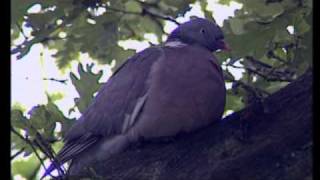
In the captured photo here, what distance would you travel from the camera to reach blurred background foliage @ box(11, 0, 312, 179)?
373cm

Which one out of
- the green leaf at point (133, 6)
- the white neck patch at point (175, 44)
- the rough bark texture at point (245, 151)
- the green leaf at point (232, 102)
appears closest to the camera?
the rough bark texture at point (245, 151)

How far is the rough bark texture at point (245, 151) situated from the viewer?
2758 millimetres

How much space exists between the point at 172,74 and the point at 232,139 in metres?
1.20

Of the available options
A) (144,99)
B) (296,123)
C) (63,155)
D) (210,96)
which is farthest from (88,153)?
(296,123)

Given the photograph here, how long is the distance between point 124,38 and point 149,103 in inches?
42.1

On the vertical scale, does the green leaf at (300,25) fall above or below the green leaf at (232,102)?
above

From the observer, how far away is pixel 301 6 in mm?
3719

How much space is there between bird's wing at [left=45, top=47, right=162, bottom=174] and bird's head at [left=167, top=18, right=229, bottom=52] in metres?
0.45

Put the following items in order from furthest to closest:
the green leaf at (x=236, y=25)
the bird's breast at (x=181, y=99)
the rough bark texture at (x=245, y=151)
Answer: the green leaf at (x=236, y=25), the bird's breast at (x=181, y=99), the rough bark texture at (x=245, y=151)

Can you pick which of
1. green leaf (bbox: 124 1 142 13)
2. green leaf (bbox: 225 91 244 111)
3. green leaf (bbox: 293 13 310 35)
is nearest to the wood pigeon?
green leaf (bbox: 225 91 244 111)

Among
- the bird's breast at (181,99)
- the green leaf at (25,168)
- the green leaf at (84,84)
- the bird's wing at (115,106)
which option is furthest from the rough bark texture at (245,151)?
the green leaf at (25,168)

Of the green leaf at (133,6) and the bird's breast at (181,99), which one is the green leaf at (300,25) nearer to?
the bird's breast at (181,99)

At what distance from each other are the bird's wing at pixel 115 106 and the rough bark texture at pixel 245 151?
82cm

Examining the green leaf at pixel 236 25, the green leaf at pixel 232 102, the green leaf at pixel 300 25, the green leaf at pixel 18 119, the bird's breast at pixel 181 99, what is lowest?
the green leaf at pixel 232 102
